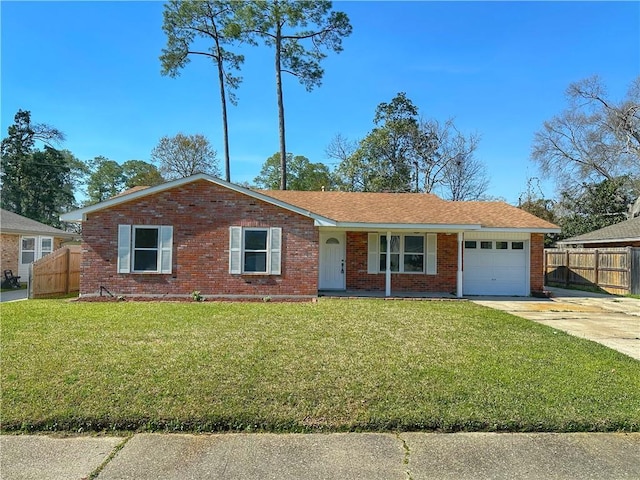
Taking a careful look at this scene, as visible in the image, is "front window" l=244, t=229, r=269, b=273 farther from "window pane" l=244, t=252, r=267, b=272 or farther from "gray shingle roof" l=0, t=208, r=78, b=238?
"gray shingle roof" l=0, t=208, r=78, b=238

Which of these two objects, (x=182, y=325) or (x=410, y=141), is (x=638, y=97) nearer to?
(x=410, y=141)

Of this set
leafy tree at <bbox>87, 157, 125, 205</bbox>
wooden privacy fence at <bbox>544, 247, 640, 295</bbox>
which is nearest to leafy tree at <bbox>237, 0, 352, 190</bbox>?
wooden privacy fence at <bbox>544, 247, 640, 295</bbox>

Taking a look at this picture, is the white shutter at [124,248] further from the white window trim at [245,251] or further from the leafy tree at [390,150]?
the leafy tree at [390,150]

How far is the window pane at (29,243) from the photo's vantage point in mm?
18395

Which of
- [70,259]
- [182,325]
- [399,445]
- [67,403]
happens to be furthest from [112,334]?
[70,259]

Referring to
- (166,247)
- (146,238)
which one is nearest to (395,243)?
(166,247)

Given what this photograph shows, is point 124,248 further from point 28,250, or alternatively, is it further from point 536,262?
point 536,262

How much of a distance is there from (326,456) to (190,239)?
33.4ft

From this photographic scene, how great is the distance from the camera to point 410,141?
104ft

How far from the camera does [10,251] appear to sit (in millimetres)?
17484

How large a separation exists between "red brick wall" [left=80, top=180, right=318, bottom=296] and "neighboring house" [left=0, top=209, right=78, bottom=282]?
22.2 feet

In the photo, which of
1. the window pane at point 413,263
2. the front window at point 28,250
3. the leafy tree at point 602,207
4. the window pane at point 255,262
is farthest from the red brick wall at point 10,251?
the leafy tree at point 602,207

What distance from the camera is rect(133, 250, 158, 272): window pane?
1280 centimetres

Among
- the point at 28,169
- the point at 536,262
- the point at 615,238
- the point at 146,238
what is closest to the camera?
the point at 146,238
